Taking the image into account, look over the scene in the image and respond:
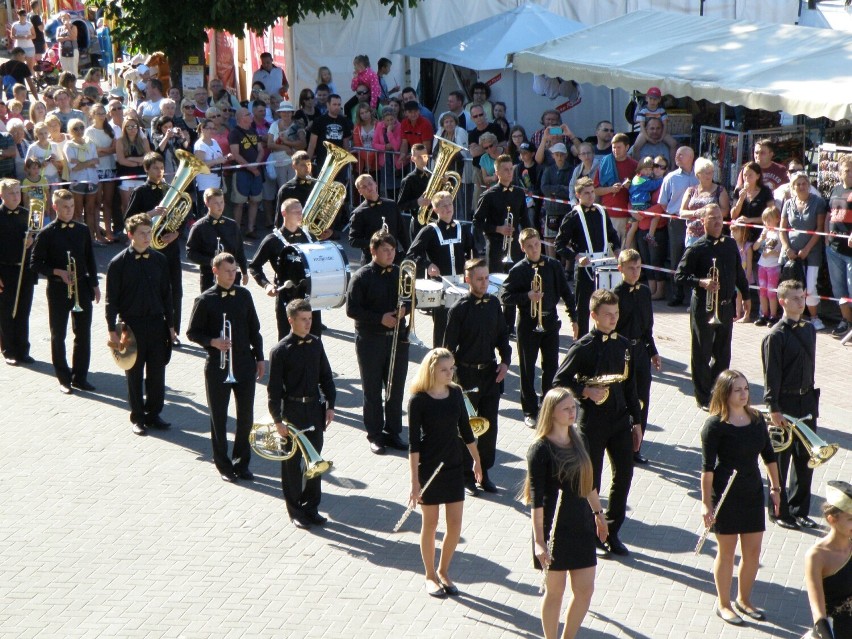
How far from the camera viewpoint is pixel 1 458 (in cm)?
1027

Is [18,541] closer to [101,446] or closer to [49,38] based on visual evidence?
[101,446]

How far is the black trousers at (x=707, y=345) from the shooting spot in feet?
36.0

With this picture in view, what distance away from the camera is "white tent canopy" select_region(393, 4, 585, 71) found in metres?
18.7

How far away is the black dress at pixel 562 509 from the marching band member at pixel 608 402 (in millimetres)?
1450

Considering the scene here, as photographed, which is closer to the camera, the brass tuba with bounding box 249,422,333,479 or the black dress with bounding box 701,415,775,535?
the black dress with bounding box 701,415,775,535

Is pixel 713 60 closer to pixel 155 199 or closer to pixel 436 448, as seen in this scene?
pixel 155 199

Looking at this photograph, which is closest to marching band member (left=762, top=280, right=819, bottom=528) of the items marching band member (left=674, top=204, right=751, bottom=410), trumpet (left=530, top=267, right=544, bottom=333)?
marching band member (left=674, top=204, right=751, bottom=410)

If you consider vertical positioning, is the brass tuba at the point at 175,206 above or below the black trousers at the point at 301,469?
above

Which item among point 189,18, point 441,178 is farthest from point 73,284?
point 189,18

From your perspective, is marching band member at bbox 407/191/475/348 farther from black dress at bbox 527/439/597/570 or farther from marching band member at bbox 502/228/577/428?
black dress at bbox 527/439/597/570

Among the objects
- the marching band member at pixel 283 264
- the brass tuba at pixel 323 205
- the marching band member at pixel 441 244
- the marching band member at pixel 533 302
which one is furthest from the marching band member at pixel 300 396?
the brass tuba at pixel 323 205

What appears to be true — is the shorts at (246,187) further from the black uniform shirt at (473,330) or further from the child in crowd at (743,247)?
the black uniform shirt at (473,330)

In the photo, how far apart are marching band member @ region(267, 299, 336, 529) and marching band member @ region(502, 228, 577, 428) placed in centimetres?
239

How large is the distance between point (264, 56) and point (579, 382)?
13.9 m
